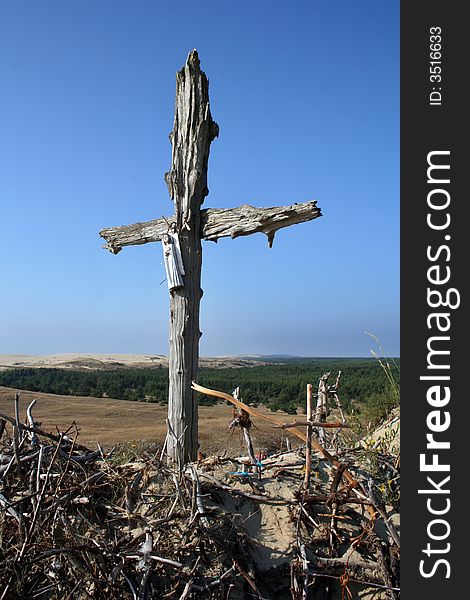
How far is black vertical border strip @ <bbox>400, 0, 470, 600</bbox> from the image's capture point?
256 cm

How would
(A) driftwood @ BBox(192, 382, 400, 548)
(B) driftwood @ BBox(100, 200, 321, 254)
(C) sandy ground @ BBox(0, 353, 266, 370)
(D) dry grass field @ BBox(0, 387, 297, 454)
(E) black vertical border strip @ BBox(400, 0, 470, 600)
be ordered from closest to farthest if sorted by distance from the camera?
(E) black vertical border strip @ BBox(400, 0, 470, 600) → (A) driftwood @ BBox(192, 382, 400, 548) → (B) driftwood @ BBox(100, 200, 321, 254) → (D) dry grass field @ BBox(0, 387, 297, 454) → (C) sandy ground @ BBox(0, 353, 266, 370)

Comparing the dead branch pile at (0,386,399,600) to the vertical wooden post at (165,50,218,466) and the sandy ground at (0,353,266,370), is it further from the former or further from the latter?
the sandy ground at (0,353,266,370)

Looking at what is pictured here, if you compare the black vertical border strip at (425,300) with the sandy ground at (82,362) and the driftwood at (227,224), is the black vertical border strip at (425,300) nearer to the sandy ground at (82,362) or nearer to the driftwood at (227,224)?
the driftwood at (227,224)

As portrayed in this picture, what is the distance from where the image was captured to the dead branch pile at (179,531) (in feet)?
9.04

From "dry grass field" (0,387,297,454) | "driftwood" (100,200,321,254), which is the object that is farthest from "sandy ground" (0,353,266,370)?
"driftwood" (100,200,321,254)

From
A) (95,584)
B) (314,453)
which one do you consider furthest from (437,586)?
(314,453)

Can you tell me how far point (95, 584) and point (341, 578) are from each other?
1291 millimetres

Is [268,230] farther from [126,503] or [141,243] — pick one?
[126,503]

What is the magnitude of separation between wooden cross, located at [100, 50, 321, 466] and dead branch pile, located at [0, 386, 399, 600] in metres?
0.77

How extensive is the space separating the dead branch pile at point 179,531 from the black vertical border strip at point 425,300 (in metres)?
0.57

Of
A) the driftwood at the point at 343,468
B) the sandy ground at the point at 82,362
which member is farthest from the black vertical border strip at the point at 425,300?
the sandy ground at the point at 82,362

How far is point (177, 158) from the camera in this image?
516 cm

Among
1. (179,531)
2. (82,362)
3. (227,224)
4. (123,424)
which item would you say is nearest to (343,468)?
(179,531)

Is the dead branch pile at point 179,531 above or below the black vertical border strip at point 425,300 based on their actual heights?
below
